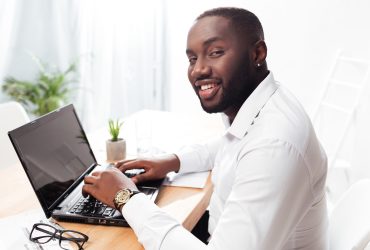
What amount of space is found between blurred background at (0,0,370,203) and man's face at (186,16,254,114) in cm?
164

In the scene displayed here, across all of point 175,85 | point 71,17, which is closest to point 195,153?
point 175,85

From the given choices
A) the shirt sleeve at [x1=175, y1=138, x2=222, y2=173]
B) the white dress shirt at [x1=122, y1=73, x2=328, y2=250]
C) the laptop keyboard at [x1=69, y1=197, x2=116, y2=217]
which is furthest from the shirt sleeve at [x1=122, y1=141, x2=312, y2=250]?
the shirt sleeve at [x1=175, y1=138, x2=222, y2=173]

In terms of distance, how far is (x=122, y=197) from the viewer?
3.21 feet

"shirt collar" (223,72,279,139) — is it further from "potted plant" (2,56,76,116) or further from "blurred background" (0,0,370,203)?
"potted plant" (2,56,76,116)

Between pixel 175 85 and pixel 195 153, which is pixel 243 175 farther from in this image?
pixel 175 85

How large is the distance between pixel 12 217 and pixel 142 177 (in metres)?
0.38

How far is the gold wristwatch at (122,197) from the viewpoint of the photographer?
97 cm

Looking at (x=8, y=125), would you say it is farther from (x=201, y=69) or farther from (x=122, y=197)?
(x=201, y=69)

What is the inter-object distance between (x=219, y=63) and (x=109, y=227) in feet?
1.60

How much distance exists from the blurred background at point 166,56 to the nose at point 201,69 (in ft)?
5.54

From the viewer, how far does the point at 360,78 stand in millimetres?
2678

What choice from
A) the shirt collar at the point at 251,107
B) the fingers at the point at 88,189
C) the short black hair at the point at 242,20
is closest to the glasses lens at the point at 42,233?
the fingers at the point at 88,189

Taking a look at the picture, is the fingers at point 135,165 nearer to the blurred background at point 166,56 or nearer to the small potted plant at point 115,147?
the small potted plant at point 115,147

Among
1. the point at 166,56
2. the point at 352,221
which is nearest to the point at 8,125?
the point at 352,221
